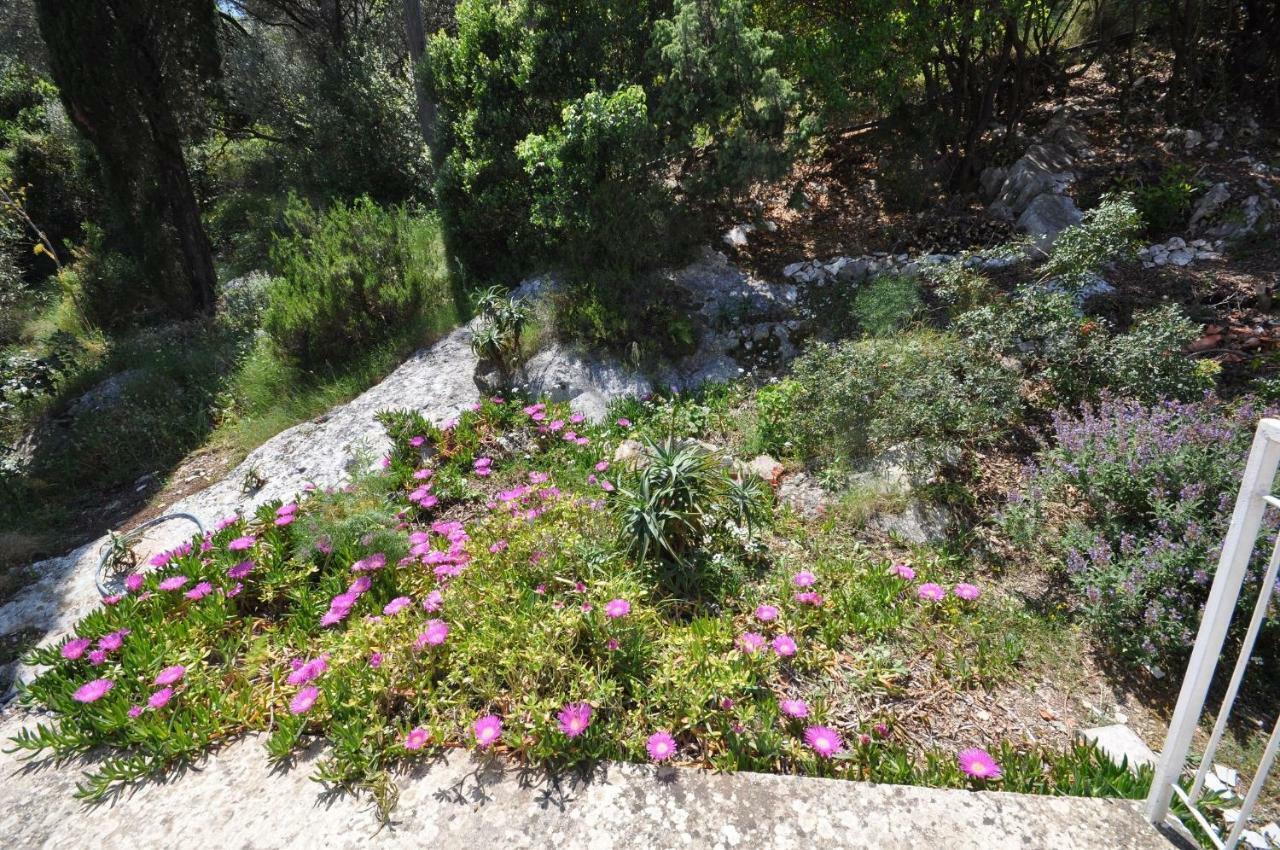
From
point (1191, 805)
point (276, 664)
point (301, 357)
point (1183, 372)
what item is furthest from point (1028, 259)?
point (301, 357)

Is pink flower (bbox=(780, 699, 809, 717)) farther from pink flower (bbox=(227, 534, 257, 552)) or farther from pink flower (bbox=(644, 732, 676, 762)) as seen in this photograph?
pink flower (bbox=(227, 534, 257, 552))

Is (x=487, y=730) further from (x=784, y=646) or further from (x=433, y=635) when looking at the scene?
(x=784, y=646)

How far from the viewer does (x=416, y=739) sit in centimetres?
231

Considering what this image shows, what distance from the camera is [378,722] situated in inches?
96.2

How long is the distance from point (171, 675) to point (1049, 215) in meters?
7.83

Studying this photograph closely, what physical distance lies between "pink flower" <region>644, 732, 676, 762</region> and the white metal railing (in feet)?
4.95

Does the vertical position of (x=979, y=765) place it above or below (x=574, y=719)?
below

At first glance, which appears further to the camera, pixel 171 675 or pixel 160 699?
pixel 171 675

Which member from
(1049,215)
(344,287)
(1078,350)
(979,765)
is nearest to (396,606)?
(979,765)

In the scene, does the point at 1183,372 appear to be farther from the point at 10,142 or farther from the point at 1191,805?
the point at 10,142

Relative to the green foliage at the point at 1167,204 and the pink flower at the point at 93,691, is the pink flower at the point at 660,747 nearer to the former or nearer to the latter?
the pink flower at the point at 93,691

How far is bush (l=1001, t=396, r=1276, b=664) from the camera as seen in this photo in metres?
2.71

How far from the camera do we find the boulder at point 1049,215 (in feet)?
20.3

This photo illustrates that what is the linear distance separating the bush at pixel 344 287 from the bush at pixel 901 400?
13.8ft
